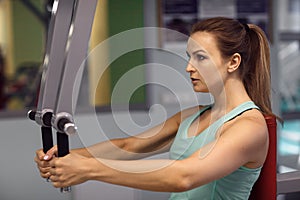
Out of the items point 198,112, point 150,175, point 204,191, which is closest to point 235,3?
point 198,112

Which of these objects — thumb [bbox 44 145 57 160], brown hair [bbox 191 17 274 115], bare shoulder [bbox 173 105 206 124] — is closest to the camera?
thumb [bbox 44 145 57 160]

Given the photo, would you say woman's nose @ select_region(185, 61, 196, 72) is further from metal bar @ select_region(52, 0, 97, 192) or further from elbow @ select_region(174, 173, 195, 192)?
metal bar @ select_region(52, 0, 97, 192)

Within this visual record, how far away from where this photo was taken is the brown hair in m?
1.21

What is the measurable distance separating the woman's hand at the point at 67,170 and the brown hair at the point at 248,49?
50cm

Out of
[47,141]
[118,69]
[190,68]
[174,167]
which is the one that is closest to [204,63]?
[190,68]

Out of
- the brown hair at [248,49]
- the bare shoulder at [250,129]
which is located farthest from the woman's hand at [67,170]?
the brown hair at [248,49]

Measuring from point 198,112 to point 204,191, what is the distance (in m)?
0.28

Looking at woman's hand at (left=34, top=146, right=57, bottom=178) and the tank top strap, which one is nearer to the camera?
woman's hand at (left=34, top=146, right=57, bottom=178)

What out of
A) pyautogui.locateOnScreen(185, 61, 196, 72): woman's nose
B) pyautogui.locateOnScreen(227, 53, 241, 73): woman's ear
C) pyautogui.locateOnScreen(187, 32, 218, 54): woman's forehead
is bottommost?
pyautogui.locateOnScreen(227, 53, 241, 73): woman's ear

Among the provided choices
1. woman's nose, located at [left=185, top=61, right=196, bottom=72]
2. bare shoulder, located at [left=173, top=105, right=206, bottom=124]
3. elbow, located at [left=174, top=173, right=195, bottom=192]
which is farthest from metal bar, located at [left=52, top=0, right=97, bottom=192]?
bare shoulder, located at [left=173, top=105, right=206, bottom=124]

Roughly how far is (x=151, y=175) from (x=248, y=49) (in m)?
0.46

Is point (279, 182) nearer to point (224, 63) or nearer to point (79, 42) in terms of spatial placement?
point (224, 63)

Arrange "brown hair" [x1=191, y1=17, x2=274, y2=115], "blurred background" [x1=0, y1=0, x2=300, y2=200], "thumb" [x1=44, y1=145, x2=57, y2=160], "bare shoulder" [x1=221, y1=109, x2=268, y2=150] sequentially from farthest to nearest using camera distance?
1. "blurred background" [x1=0, y1=0, x2=300, y2=200]
2. "brown hair" [x1=191, y1=17, x2=274, y2=115]
3. "bare shoulder" [x1=221, y1=109, x2=268, y2=150]
4. "thumb" [x1=44, y1=145, x2=57, y2=160]

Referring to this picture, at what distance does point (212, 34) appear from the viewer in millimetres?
1204
